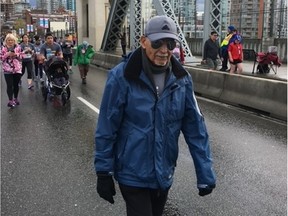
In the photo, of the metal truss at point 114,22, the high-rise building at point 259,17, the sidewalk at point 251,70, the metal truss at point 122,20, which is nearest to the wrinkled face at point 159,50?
the sidewalk at point 251,70

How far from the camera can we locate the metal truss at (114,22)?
81.0 ft

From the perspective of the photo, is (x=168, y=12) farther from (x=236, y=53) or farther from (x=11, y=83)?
(x=11, y=83)

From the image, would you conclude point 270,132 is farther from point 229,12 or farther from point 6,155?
point 229,12

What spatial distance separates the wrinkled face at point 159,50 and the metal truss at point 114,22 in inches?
877

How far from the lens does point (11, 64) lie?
10273 mm

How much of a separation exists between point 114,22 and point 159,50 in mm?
23717

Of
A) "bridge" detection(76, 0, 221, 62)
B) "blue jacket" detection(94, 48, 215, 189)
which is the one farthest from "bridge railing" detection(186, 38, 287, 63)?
"blue jacket" detection(94, 48, 215, 189)

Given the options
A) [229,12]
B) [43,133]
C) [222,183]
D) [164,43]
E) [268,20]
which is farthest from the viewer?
[229,12]

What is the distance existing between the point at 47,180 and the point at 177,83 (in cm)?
299

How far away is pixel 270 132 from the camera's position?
7.82m

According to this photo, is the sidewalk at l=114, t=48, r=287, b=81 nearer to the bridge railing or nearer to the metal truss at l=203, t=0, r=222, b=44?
the bridge railing

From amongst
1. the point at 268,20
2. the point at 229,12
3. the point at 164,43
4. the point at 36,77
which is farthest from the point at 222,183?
the point at 229,12

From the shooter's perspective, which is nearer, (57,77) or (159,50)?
(159,50)

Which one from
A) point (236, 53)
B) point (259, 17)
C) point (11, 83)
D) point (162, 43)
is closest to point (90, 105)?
point (11, 83)
